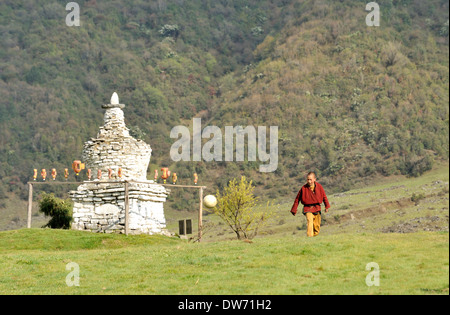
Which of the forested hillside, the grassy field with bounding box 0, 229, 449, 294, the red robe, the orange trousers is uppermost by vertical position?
the forested hillside

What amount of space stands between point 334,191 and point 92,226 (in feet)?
165

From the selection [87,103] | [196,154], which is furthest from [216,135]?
[87,103]

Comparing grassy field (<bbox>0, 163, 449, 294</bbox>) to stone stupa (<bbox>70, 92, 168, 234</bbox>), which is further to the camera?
stone stupa (<bbox>70, 92, 168, 234</bbox>)

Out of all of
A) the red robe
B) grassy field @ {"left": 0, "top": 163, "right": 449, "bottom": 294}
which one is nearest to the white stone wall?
grassy field @ {"left": 0, "top": 163, "right": 449, "bottom": 294}

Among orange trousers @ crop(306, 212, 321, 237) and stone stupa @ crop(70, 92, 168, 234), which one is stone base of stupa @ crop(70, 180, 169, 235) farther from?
orange trousers @ crop(306, 212, 321, 237)

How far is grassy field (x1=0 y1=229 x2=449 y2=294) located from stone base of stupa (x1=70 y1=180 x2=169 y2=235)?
6.67m

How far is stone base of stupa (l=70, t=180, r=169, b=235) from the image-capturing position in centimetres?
3481

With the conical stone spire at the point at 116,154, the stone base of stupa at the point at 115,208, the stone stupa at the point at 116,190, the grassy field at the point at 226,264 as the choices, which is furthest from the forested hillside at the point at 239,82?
the grassy field at the point at 226,264

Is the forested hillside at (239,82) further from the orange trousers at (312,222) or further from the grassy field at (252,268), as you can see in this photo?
the grassy field at (252,268)

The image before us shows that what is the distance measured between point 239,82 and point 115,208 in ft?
306

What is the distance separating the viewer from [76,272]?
917 inches

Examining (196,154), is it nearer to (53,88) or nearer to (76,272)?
(53,88)

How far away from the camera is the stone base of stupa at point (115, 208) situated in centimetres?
3481
